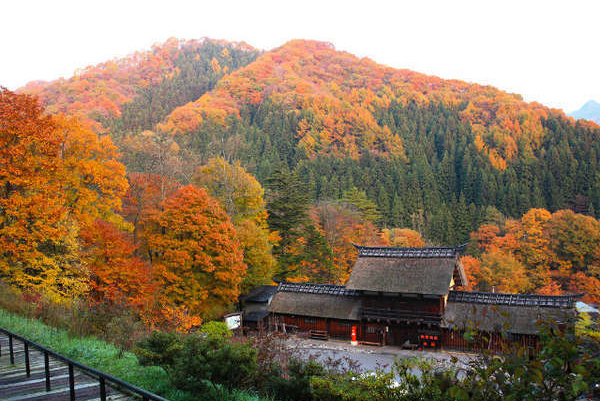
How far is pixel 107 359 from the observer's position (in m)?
8.51

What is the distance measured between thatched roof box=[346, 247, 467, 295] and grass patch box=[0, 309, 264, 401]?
18.4 m

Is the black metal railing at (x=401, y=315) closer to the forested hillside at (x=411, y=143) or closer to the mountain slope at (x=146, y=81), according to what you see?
the forested hillside at (x=411, y=143)

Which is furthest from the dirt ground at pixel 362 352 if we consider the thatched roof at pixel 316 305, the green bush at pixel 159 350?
the green bush at pixel 159 350

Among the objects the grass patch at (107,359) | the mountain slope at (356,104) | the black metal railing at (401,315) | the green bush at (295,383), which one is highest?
the mountain slope at (356,104)

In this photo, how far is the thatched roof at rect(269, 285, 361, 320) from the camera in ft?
86.5

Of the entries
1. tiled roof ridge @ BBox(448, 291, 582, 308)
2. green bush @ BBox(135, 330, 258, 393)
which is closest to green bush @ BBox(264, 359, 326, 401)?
green bush @ BBox(135, 330, 258, 393)

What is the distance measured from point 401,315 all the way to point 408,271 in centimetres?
279

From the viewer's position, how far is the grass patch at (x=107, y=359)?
23.6 ft

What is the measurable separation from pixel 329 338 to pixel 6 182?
20365 millimetres

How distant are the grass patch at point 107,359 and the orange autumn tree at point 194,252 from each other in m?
11.5

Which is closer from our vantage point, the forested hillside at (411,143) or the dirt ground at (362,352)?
the dirt ground at (362,352)

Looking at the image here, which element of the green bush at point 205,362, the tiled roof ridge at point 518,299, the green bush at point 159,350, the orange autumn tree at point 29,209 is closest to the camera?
the green bush at point 205,362

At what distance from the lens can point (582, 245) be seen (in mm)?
42938

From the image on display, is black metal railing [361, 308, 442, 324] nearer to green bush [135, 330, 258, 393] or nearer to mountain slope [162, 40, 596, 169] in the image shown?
green bush [135, 330, 258, 393]
